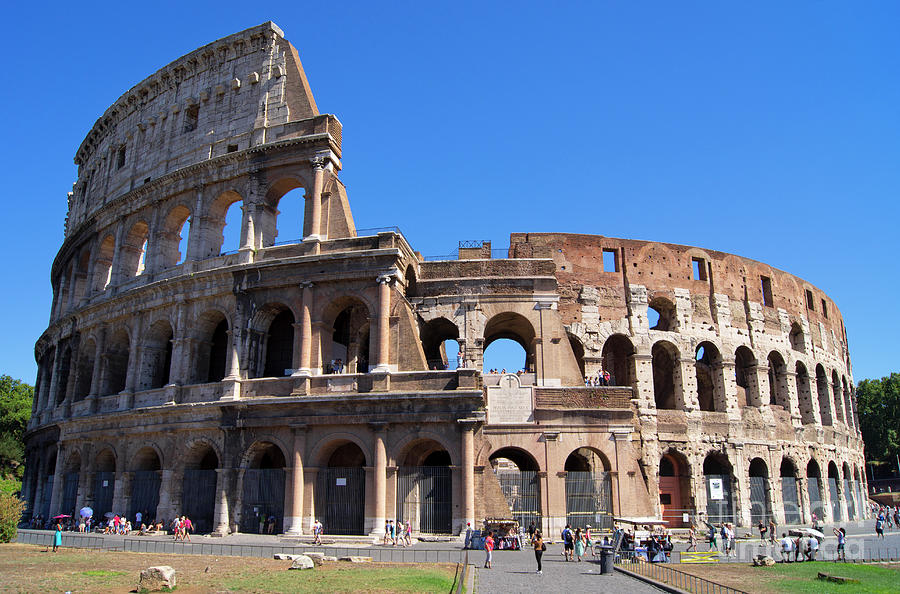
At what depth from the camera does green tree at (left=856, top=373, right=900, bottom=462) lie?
50906mm

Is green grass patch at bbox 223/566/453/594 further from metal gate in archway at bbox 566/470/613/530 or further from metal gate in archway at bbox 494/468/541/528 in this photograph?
metal gate in archway at bbox 566/470/613/530

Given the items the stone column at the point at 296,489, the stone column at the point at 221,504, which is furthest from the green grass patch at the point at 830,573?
the stone column at the point at 221,504

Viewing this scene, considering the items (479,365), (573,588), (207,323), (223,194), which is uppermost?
(223,194)

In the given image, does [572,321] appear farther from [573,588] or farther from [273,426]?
[573,588]

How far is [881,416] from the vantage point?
51.8m

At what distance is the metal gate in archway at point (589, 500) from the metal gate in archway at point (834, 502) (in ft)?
52.7

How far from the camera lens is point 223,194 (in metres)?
26.7

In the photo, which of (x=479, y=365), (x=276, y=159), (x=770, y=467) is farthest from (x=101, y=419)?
(x=770, y=467)

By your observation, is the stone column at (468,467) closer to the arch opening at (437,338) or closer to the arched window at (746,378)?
the arch opening at (437,338)

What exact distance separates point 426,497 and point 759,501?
16.2 meters

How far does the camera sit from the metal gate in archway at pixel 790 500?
3011 cm

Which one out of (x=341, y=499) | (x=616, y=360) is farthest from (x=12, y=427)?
(x=616, y=360)

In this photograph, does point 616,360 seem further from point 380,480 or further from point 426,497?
point 380,480

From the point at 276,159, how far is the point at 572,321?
44.8 feet
